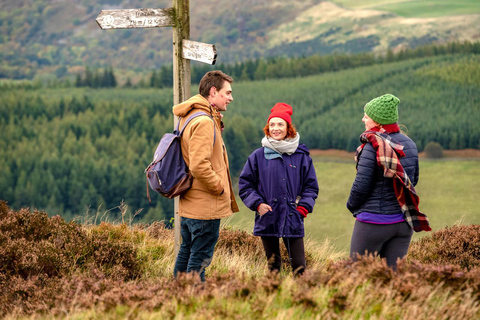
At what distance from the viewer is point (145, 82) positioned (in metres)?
141

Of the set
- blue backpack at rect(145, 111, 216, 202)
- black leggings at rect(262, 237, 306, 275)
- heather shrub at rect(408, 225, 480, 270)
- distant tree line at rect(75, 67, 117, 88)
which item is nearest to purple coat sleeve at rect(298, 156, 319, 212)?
black leggings at rect(262, 237, 306, 275)

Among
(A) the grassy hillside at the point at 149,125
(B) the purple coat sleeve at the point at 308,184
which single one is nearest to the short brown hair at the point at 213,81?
(B) the purple coat sleeve at the point at 308,184

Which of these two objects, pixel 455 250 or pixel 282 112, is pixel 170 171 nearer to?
pixel 282 112

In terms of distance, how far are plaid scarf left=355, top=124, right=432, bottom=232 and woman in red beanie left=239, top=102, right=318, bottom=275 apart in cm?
63

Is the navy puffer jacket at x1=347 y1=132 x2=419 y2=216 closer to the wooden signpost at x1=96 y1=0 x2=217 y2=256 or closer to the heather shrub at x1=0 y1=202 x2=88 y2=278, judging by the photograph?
the wooden signpost at x1=96 y1=0 x2=217 y2=256

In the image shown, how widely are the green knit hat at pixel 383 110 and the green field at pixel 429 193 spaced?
5292cm

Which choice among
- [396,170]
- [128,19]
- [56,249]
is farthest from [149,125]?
[396,170]

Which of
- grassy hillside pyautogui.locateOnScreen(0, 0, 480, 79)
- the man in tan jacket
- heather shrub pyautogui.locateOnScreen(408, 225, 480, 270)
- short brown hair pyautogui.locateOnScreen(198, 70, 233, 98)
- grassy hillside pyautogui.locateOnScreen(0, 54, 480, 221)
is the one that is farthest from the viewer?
grassy hillside pyautogui.locateOnScreen(0, 0, 480, 79)

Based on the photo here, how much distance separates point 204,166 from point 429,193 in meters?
68.4

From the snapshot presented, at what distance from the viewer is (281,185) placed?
4277 mm

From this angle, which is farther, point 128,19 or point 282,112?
point 128,19

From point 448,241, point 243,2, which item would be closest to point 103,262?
point 448,241

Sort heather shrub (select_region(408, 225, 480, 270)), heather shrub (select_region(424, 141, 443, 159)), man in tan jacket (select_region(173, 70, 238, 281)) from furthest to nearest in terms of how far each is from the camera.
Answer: heather shrub (select_region(424, 141, 443, 159)) < heather shrub (select_region(408, 225, 480, 270)) < man in tan jacket (select_region(173, 70, 238, 281))

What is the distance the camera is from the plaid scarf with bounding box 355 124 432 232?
365 cm
